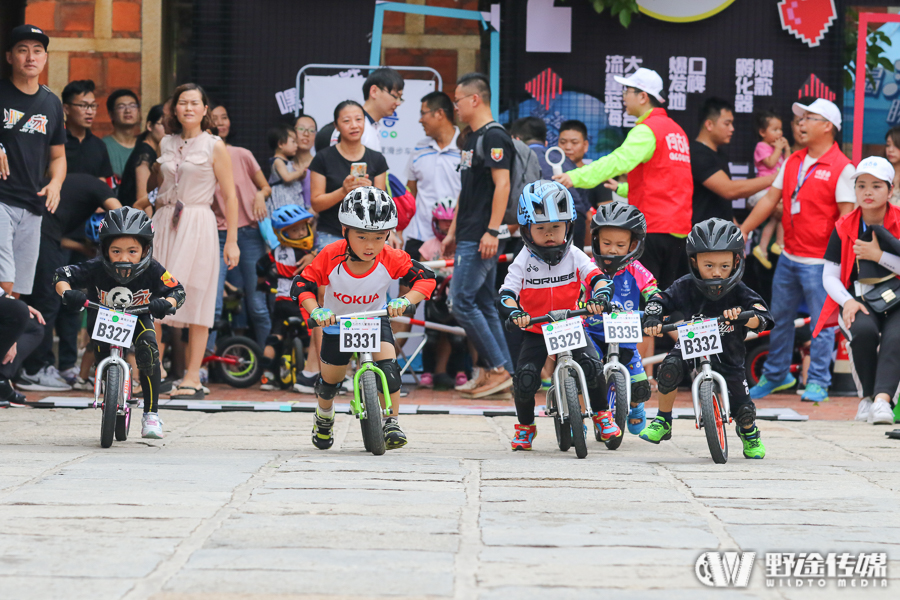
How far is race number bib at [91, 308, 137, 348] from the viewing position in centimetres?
635

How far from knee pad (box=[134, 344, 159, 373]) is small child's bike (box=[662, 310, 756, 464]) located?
282cm

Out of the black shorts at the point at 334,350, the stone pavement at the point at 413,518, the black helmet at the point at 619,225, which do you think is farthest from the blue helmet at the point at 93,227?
the black helmet at the point at 619,225

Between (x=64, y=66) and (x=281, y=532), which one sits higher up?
(x=64, y=66)

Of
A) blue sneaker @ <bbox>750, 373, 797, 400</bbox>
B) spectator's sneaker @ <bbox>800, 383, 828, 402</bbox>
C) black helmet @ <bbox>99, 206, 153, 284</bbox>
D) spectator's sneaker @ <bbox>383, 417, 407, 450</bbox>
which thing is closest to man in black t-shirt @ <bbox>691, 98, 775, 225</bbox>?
blue sneaker @ <bbox>750, 373, 797, 400</bbox>

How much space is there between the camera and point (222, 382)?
33.0 feet

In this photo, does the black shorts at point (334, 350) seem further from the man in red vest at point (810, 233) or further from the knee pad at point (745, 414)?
the man in red vest at point (810, 233)

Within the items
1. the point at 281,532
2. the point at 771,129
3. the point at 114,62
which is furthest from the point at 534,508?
the point at 114,62

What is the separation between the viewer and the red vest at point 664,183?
9008 mm

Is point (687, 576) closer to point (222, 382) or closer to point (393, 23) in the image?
point (222, 382)

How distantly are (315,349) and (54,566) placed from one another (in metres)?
5.45

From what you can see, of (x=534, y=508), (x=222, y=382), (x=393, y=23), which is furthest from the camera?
(x=393, y=23)

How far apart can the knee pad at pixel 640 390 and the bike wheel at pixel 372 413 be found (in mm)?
1753

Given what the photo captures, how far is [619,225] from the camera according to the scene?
23.1 ft

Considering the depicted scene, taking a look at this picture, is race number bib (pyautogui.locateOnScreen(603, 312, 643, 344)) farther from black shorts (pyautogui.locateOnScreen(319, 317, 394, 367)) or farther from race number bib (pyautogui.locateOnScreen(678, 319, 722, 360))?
black shorts (pyautogui.locateOnScreen(319, 317, 394, 367))
